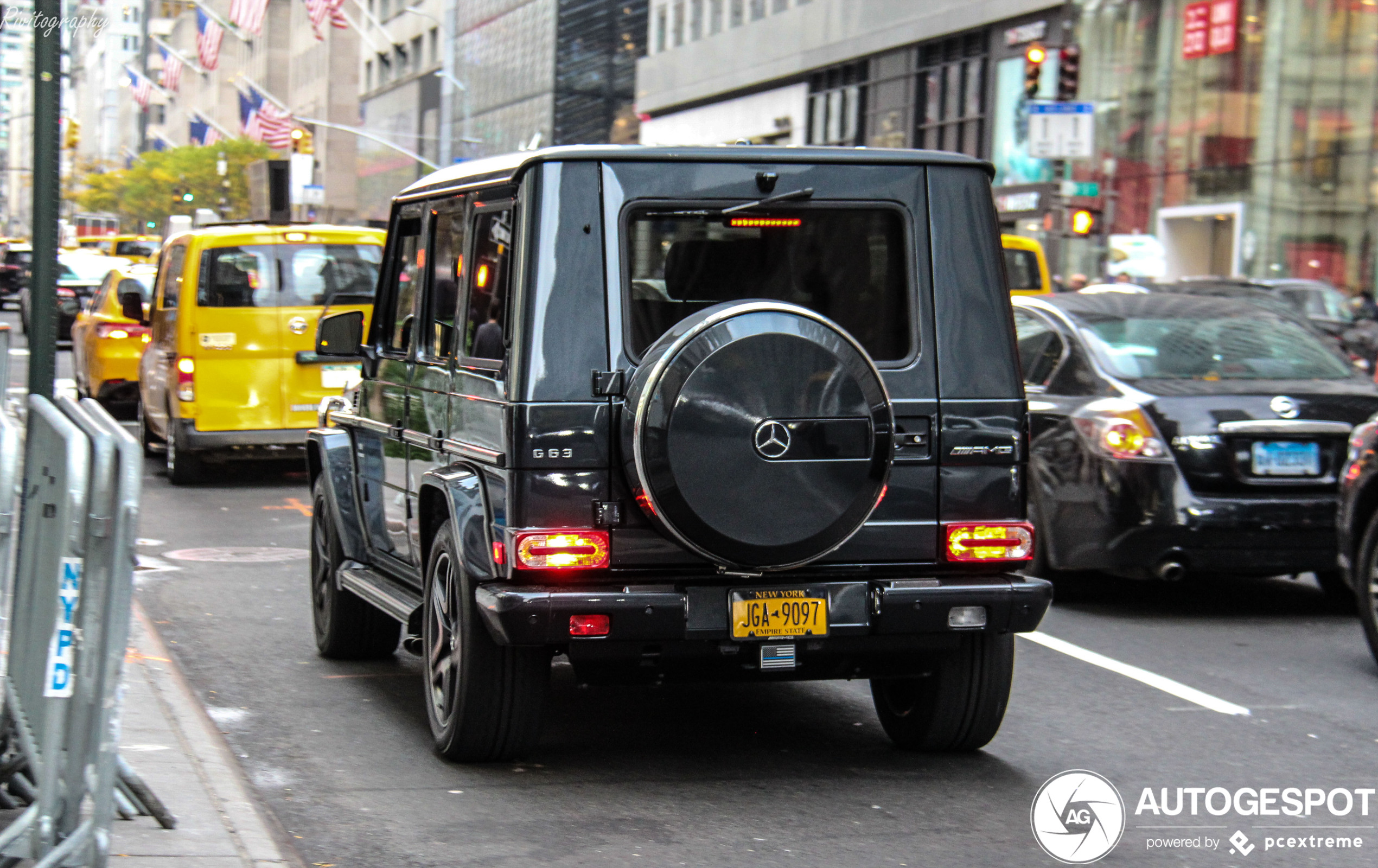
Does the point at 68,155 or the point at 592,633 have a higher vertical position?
the point at 68,155

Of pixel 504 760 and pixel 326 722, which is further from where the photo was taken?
pixel 326 722

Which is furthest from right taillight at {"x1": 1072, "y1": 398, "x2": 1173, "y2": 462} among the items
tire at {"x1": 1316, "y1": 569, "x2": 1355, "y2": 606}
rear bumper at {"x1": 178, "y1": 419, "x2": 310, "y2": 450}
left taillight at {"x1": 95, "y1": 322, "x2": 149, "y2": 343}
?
left taillight at {"x1": 95, "y1": 322, "x2": 149, "y2": 343}

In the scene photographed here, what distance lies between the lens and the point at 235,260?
14828 mm

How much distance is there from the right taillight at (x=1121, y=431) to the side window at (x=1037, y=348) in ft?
1.93

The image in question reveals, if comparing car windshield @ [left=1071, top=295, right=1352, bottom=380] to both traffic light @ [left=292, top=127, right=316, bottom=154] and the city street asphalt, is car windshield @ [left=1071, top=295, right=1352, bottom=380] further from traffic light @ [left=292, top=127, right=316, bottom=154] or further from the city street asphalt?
traffic light @ [left=292, top=127, right=316, bottom=154]

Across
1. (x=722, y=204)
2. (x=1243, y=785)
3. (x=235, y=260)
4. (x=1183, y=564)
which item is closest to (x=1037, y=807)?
(x=1243, y=785)

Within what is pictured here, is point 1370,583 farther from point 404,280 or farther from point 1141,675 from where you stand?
point 404,280

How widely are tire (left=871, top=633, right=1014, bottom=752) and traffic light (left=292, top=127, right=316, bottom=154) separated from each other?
172 feet

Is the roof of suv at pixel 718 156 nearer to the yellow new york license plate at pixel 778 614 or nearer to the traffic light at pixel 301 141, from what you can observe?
the yellow new york license plate at pixel 778 614

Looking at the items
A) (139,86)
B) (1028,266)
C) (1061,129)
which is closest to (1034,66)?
(1061,129)

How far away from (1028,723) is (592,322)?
8.12 feet

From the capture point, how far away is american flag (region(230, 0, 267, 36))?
49.7 meters

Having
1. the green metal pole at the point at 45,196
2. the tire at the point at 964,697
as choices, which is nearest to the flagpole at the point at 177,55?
the green metal pole at the point at 45,196

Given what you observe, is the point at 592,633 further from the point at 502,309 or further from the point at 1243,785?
the point at 1243,785
